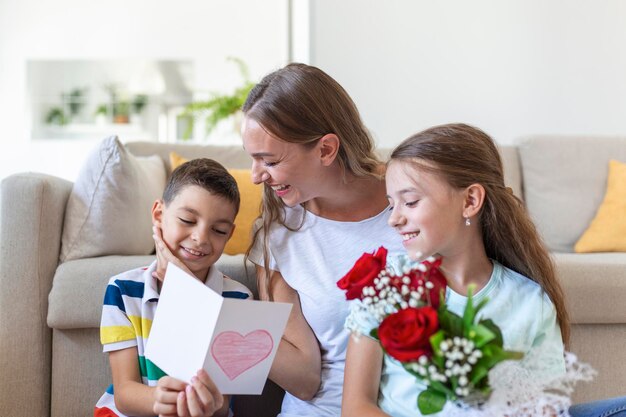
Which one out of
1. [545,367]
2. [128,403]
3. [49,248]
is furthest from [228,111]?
[545,367]

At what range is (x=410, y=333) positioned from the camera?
2.90 feet

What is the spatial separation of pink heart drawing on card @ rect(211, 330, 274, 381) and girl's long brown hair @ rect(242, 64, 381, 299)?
37 centimetres

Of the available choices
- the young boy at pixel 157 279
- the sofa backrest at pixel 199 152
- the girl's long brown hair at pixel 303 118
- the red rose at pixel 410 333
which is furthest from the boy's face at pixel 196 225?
the sofa backrest at pixel 199 152

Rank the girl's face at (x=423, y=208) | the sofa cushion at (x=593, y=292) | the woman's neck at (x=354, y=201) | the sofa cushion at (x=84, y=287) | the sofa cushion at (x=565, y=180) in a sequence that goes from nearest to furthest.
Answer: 1. the girl's face at (x=423, y=208)
2. the woman's neck at (x=354, y=201)
3. the sofa cushion at (x=84, y=287)
4. the sofa cushion at (x=593, y=292)
5. the sofa cushion at (x=565, y=180)

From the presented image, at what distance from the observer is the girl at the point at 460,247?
4.17 feet

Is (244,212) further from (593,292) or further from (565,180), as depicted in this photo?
(565,180)

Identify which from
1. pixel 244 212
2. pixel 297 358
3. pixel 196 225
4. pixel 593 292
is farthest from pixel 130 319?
pixel 593 292

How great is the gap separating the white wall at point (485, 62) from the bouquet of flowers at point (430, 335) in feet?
8.00

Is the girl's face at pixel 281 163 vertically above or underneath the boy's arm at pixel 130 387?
above

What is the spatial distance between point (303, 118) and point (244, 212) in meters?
0.89

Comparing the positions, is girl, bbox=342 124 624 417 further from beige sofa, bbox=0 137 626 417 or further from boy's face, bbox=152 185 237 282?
beige sofa, bbox=0 137 626 417

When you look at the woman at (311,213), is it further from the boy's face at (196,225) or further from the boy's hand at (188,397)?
the boy's hand at (188,397)

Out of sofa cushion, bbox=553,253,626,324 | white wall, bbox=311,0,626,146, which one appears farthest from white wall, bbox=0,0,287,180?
sofa cushion, bbox=553,253,626,324

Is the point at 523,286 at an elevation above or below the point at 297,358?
above
